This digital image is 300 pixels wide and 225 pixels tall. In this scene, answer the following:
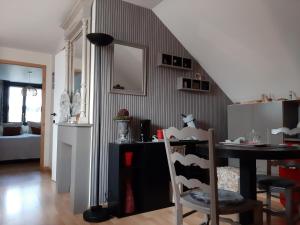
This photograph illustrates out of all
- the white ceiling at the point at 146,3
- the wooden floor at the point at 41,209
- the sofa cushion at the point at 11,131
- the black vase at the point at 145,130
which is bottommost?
the wooden floor at the point at 41,209

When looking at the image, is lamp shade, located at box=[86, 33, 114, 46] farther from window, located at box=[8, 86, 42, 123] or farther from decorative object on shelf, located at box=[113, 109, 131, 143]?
window, located at box=[8, 86, 42, 123]

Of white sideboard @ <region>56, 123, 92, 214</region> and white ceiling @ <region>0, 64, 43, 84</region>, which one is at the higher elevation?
white ceiling @ <region>0, 64, 43, 84</region>

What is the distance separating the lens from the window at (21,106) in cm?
771

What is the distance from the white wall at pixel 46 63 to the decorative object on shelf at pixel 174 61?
2.72 meters

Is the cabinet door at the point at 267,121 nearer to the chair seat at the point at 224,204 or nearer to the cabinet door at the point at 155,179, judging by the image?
the cabinet door at the point at 155,179

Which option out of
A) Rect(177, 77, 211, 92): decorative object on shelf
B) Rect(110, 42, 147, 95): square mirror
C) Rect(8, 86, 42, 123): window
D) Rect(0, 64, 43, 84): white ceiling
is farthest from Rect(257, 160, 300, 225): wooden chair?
Rect(8, 86, 42, 123): window

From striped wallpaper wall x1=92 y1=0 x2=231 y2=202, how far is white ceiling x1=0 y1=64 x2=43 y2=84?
410 centimetres

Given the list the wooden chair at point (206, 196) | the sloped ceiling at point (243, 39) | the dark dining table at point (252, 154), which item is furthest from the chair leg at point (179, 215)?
the sloped ceiling at point (243, 39)

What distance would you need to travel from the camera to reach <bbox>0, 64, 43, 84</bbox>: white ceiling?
20.0 feet

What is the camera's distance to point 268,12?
2.64 m

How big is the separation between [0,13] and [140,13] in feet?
6.38

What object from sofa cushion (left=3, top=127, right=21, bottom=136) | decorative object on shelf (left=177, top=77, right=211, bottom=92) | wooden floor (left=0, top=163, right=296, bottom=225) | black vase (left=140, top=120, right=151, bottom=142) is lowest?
wooden floor (left=0, top=163, right=296, bottom=225)

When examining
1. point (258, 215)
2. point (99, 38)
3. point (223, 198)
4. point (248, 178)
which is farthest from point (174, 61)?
point (258, 215)

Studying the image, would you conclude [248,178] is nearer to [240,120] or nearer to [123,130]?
[123,130]
